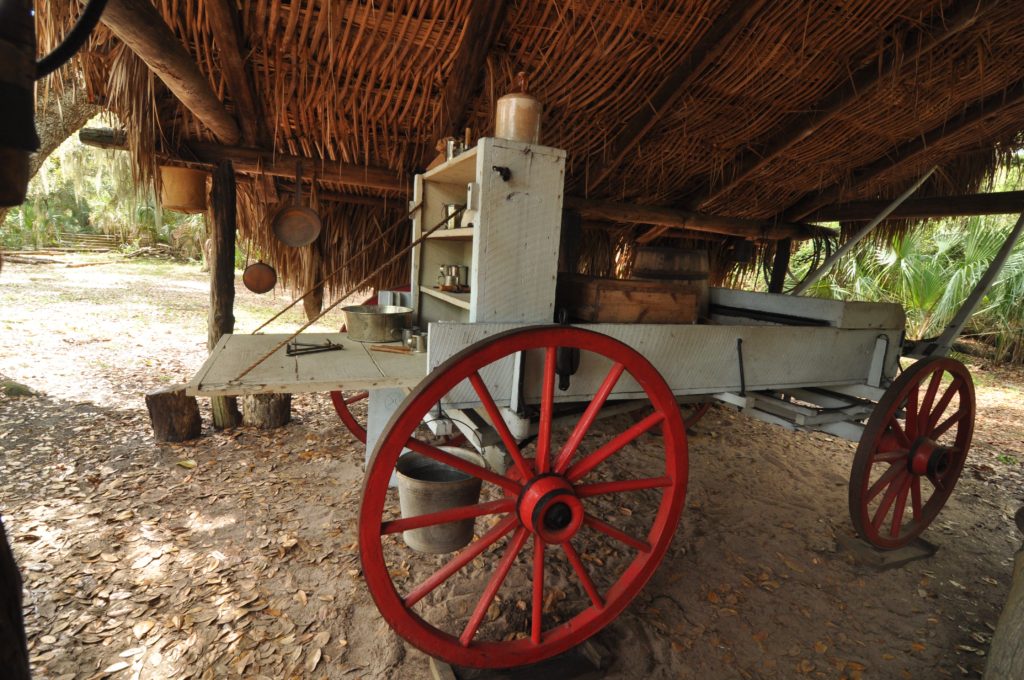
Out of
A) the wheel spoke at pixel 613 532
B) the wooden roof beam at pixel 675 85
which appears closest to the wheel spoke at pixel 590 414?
the wheel spoke at pixel 613 532

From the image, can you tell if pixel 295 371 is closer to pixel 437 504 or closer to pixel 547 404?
pixel 437 504

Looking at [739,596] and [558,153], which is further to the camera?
[739,596]

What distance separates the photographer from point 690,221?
508 centimetres

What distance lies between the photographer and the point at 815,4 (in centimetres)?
272

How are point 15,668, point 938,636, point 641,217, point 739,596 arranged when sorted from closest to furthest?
point 15,668, point 938,636, point 739,596, point 641,217

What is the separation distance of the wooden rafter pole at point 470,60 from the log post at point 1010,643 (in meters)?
3.31

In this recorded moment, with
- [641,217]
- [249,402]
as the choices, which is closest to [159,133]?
[249,402]

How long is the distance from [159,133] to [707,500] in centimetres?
445

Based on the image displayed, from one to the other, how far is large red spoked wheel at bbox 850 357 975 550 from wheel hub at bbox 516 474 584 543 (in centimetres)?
152

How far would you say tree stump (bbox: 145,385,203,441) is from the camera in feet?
12.1

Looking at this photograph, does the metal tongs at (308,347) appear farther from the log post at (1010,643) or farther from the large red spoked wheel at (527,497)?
the log post at (1010,643)

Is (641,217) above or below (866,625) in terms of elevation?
above

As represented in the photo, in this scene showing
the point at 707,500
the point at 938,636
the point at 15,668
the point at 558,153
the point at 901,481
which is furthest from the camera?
the point at 707,500

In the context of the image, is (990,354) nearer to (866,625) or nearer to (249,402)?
(866,625)
